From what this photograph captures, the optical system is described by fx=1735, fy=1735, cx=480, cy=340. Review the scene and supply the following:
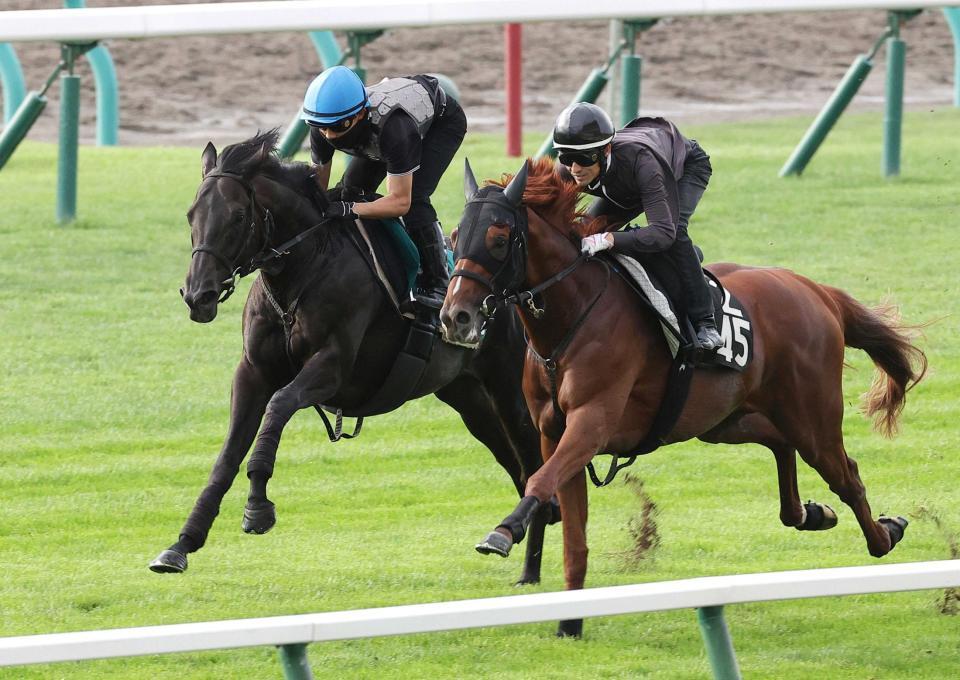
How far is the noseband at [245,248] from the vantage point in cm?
601

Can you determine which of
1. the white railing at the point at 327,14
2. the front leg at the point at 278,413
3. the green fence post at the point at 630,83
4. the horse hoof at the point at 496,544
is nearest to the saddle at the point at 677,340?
the horse hoof at the point at 496,544

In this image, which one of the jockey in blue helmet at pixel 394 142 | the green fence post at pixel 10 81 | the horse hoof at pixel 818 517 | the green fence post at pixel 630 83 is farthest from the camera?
the green fence post at pixel 10 81

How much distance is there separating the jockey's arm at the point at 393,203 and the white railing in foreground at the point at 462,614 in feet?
7.75

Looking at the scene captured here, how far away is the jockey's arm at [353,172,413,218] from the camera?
6.44 m

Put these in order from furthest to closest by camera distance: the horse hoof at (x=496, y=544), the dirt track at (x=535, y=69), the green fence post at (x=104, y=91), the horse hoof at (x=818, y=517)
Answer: the dirt track at (x=535, y=69)
the green fence post at (x=104, y=91)
the horse hoof at (x=818, y=517)
the horse hoof at (x=496, y=544)

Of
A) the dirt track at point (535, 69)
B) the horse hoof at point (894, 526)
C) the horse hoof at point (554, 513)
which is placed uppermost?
the horse hoof at point (894, 526)

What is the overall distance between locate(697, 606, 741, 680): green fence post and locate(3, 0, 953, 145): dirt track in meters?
13.6

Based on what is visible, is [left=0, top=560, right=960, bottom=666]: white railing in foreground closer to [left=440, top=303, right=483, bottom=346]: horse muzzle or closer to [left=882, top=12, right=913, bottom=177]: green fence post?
[left=440, top=303, right=483, bottom=346]: horse muzzle

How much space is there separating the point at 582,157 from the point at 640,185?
9.1 inches

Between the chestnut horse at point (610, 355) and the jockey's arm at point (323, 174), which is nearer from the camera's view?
the chestnut horse at point (610, 355)

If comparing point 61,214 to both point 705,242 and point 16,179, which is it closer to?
point 16,179

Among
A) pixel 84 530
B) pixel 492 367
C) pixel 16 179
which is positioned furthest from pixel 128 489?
pixel 16 179

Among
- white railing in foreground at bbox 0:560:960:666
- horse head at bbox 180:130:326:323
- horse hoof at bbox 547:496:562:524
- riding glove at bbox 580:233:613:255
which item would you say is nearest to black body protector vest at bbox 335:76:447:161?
horse head at bbox 180:130:326:323

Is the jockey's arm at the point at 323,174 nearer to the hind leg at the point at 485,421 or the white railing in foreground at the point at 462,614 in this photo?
the hind leg at the point at 485,421
